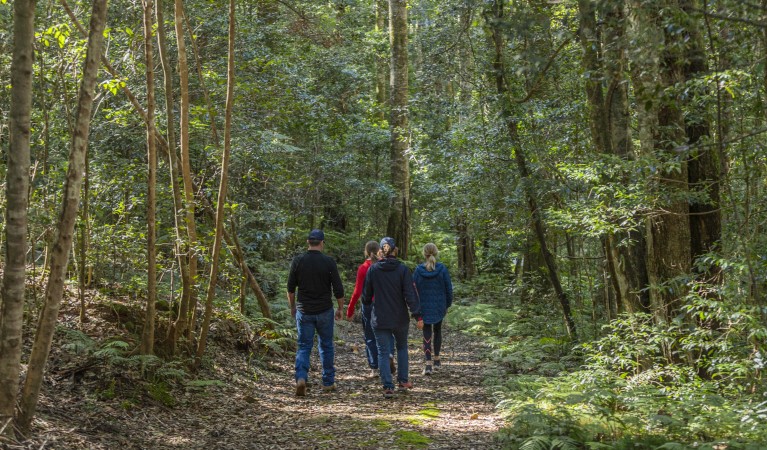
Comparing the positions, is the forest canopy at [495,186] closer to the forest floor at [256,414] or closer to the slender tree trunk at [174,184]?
the slender tree trunk at [174,184]

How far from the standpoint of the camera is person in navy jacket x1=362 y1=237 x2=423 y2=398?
9384 millimetres

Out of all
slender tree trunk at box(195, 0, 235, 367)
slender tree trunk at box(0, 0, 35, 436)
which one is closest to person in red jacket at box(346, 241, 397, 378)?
slender tree trunk at box(195, 0, 235, 367)

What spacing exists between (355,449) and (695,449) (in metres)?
3.01

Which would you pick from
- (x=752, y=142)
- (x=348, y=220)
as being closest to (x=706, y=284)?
(x=752, y=142)

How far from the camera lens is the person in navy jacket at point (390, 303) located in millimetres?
9384

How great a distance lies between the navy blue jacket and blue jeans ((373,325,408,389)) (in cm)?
11

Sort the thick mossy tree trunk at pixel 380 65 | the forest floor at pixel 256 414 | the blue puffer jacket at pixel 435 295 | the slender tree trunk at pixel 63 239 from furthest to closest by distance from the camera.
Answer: the thick mossy tree trunk at pixel 380 65 < the blue puffer jacket at pixel 435 295 < the forest floor at pixel 256 414 < the slender tree trunk at pixel 63 239

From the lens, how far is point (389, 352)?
9422 mm

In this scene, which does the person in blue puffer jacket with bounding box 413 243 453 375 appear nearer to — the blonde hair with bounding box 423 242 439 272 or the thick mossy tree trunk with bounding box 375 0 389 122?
the blonde hair with bounding box 423 242 439 272

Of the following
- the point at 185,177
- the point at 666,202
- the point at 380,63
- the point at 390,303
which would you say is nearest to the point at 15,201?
the point at 185,177

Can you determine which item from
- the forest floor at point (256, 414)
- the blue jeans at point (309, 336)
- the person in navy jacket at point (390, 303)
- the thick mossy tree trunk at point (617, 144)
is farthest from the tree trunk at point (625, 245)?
the blue jeans at point (309, 336)

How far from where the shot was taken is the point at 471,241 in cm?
2703

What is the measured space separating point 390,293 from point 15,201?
17.3ft

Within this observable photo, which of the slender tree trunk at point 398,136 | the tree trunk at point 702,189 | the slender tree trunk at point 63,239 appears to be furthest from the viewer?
the slender tree trunk at point 398,136
